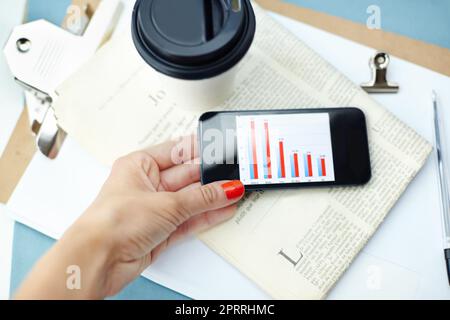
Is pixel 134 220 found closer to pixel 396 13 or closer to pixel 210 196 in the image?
pixel 210 196

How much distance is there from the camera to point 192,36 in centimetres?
47

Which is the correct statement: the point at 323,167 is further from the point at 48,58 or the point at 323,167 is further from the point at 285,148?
the point at 48,58

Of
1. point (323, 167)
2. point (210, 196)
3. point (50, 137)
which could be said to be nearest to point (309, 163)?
point (323, 167)

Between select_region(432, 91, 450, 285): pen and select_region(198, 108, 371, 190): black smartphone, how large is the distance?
104 millimetres

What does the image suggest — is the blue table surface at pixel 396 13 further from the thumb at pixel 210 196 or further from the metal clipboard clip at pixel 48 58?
the thumb at pixel 210 196

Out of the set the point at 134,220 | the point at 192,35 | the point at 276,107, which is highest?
the point at 192,35

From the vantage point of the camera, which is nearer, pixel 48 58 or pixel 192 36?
pixel 192 36

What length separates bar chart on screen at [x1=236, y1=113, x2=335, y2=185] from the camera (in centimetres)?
60

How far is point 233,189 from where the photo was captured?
0.58 metres

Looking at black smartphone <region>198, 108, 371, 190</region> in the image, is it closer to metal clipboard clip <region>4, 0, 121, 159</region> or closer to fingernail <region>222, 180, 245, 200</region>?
fingernail <region>222, 180, 245, 200</region>

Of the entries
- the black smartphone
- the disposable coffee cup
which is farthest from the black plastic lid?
the black smartphone

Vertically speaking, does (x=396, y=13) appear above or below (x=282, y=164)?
above

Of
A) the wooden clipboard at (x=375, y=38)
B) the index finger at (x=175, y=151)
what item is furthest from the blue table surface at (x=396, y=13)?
the index finger at (x=175, y=151)

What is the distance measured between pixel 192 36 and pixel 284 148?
A: 0.21 meters
